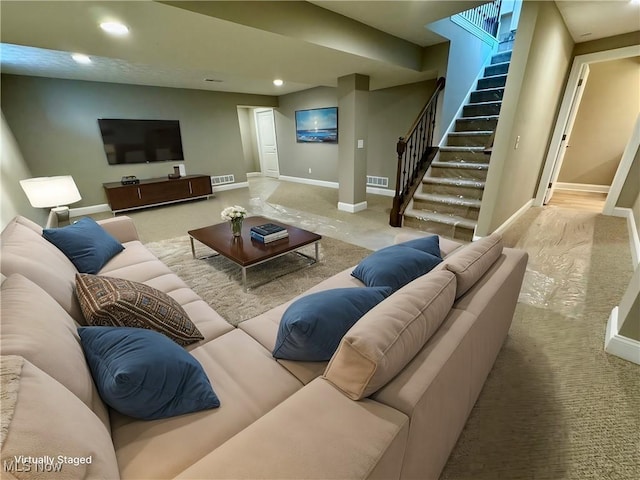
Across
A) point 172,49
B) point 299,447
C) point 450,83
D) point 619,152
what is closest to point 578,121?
point 619,152

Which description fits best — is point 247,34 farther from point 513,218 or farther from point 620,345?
point 513,218

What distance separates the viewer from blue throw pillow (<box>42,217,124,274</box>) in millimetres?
1846

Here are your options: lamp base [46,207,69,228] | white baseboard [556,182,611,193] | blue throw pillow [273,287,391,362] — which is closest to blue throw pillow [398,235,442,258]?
blue throw pillow [273,287,391,362]

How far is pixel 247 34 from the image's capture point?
2.47 meters

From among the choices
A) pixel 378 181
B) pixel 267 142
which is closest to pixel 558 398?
pixel 378 181

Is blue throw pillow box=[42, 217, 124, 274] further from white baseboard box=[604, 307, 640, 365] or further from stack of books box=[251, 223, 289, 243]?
white baseboard box=[604, 307, 640, 365]

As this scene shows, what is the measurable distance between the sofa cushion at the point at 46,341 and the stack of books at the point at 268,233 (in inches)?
66.6

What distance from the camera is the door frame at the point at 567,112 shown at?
12.1 ft

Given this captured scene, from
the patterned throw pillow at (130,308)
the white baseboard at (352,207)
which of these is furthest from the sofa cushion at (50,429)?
the white baseboard at (352,207)

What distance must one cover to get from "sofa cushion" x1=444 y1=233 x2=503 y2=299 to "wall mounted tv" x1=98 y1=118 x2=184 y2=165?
240 inches

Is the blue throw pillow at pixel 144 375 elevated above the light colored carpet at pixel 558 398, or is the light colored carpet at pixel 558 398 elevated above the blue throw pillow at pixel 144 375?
the blue throw pillow at pixel 144 375

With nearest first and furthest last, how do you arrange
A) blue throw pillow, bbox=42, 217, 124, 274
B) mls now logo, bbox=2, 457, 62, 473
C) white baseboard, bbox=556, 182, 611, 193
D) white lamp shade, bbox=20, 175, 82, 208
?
mls now logo, bbox=2, 457, 62, 473, blue throw pillow, bbox=42, 217, 124, 274, white lamp shade, bbox=20, 175, 82, 208, white baseboard, bbox=556, 182, 611, 193

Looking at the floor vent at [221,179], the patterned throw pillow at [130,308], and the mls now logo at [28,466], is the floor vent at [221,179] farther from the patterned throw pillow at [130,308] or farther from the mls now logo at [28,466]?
the mls now logo at [28,466]

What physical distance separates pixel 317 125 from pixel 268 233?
4854 millimetres
